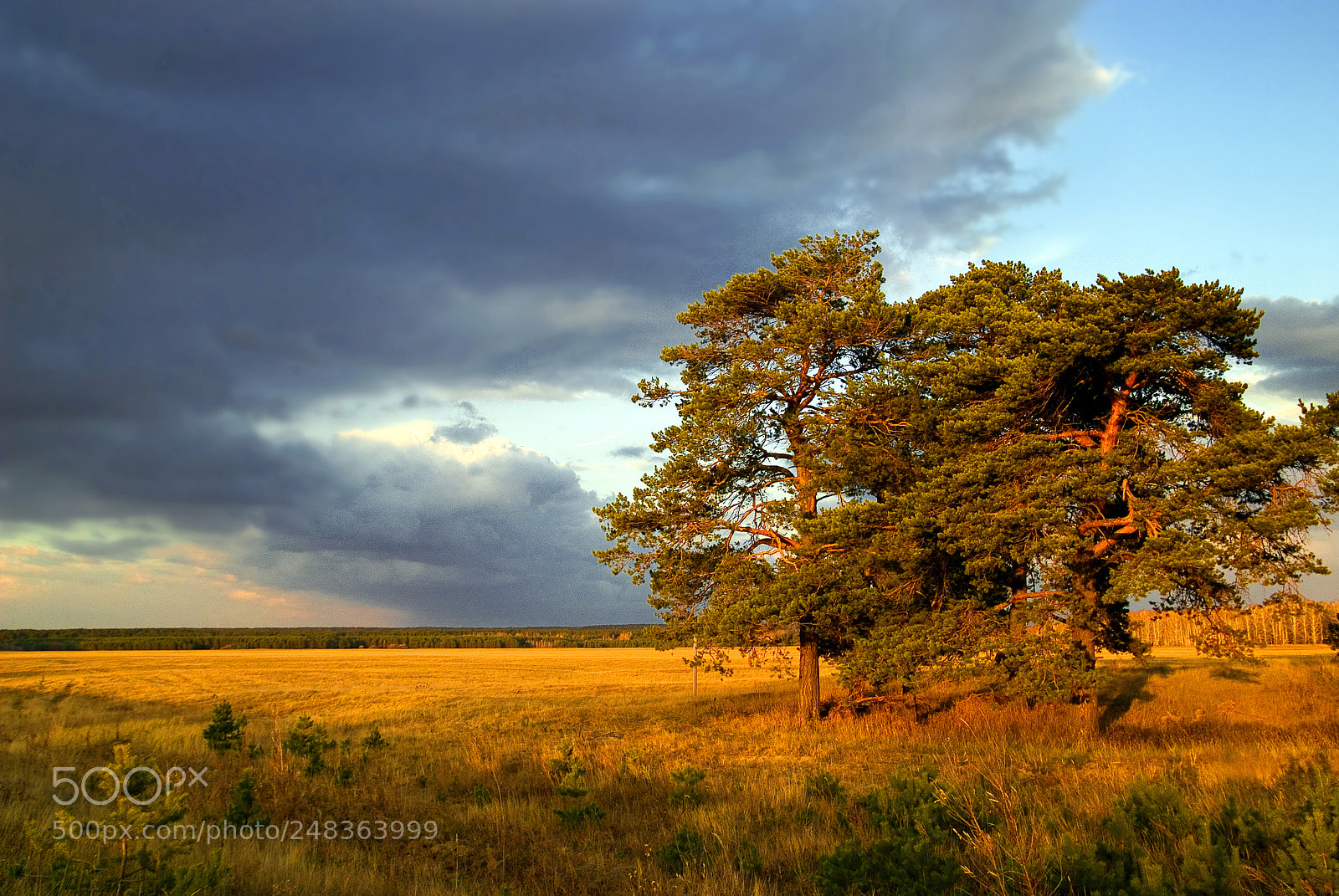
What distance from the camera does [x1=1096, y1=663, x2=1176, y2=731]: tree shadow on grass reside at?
66.6 ft

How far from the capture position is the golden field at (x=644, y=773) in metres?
6.76

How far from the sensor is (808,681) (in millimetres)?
20875

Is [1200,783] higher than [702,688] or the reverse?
higher

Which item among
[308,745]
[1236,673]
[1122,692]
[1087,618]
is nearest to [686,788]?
[308,745]

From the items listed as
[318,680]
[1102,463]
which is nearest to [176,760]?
[1102,463]

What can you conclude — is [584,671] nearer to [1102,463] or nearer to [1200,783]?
[1102,463]

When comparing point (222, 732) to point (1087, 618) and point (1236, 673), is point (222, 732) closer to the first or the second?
point (1087, 618)

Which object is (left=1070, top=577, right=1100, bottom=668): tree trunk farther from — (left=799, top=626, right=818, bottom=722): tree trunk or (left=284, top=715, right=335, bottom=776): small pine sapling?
(left=284, top=715, right=335, bottom=776): small pine sapling

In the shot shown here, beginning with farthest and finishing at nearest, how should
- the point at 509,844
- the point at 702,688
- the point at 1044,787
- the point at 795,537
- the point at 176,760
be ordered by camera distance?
1. the point at 702,688
2. the point at 795,537
3. the point at 176,760
4. the point at 1044,787
5. the point at 509,844

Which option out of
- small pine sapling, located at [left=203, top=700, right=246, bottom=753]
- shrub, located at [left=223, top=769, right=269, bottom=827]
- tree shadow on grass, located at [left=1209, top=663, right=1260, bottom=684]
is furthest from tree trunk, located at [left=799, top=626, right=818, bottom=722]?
tree shadow on grass, located at [left=1209, top=663, right=1260, bottom=684]

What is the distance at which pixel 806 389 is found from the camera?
20297 mm

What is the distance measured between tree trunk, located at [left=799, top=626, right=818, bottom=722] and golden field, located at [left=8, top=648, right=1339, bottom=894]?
20.5 inches

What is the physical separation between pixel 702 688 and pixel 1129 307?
1058 inches

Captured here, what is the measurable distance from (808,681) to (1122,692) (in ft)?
41.0
